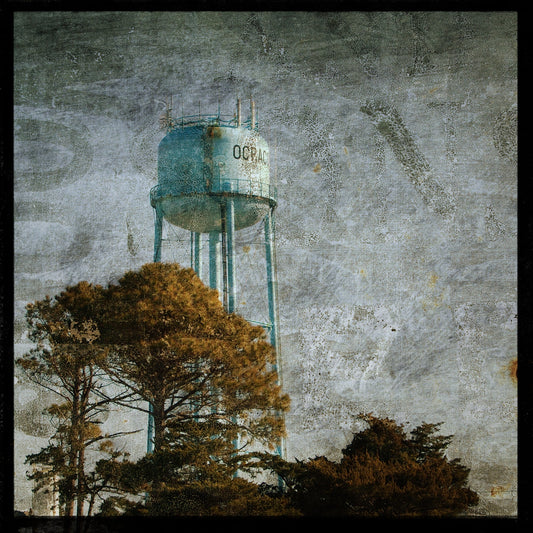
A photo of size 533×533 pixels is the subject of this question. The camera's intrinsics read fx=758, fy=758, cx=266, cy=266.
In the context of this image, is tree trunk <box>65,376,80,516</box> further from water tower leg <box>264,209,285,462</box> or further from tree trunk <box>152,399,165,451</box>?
water tower leg <box>264,209,285,462</box>

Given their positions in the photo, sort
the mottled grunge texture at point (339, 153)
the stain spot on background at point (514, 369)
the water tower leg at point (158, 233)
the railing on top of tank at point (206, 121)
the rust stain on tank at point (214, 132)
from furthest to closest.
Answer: the rust stain on tank at point (214, 132), the railing on top of tank at point (206, 121), the water tower leg at point (158, 233), the mottled grunge texture at point (339, 153), the stain spot on background at point (514, 369)

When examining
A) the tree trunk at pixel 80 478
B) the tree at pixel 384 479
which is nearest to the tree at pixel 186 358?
the tree at pixel 384 479

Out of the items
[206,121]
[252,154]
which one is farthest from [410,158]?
[206,121]

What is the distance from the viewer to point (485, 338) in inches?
391

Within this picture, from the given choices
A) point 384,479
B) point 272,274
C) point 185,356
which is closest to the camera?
point 384,479

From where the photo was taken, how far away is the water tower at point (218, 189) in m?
10.3

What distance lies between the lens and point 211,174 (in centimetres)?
1052

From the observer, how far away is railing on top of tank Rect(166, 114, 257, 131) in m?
10.3


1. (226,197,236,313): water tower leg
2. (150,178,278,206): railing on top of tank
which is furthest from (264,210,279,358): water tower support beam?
(226,197,236,313): water tower leg

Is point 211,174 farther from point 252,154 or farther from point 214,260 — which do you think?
point 214,260

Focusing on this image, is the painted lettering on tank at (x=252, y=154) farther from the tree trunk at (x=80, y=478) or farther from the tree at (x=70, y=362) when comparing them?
the tree trunk at (x=80, y=478)

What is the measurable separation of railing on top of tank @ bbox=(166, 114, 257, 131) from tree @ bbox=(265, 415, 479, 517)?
448 cm

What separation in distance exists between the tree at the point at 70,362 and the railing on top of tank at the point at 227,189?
1562 millimetres

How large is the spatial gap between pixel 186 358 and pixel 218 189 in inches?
93.3
